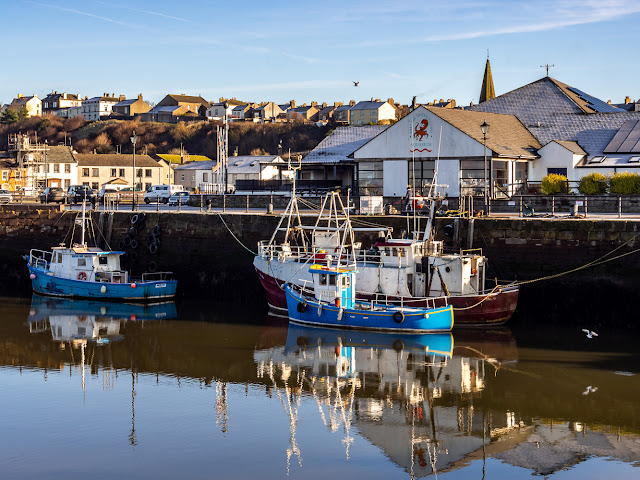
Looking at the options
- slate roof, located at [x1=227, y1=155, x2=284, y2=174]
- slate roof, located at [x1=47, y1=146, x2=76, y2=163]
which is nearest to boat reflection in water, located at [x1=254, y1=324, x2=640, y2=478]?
slate roof, located at [x1=227, y1=155, x2=284, y2=174]

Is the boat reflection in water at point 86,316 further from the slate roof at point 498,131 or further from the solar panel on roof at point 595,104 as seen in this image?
the solar panel on roof at point 595,104

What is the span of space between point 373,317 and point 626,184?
16.3m

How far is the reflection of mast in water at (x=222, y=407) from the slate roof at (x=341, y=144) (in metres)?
28.7

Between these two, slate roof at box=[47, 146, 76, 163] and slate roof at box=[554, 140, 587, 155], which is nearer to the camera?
slate roof at box=[554, 140, 587, 155]

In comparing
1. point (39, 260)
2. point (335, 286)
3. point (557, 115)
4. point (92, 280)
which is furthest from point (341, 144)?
point (335, 286)

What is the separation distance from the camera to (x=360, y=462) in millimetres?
16797

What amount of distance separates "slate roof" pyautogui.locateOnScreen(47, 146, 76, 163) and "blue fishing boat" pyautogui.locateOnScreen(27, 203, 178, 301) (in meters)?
54.6

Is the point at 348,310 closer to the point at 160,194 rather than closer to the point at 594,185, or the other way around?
the point at 594,185

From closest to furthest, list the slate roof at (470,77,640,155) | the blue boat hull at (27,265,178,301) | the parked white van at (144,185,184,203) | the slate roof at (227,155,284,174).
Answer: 1. the blue boat hull at (27,265,178,301)
2. the slate roof at (470,77,640,155)
3. the parked white van at (144,185,184,203)
4. the slate roof at (227,155,284,174)

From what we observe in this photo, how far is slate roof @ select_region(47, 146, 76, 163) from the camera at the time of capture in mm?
89250

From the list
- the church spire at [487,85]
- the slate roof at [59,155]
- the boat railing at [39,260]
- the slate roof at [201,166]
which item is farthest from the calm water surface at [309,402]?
the slate roof at [59,155]

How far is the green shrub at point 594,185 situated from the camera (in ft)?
129

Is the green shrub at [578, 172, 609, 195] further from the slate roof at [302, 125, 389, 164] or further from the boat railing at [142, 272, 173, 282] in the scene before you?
the boat railing at [142, 272, 173, 282]

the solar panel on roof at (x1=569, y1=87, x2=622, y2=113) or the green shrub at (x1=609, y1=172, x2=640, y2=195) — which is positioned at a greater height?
the solar panel on roof at (x1=569, y1=87, x2=622, y2=113)
